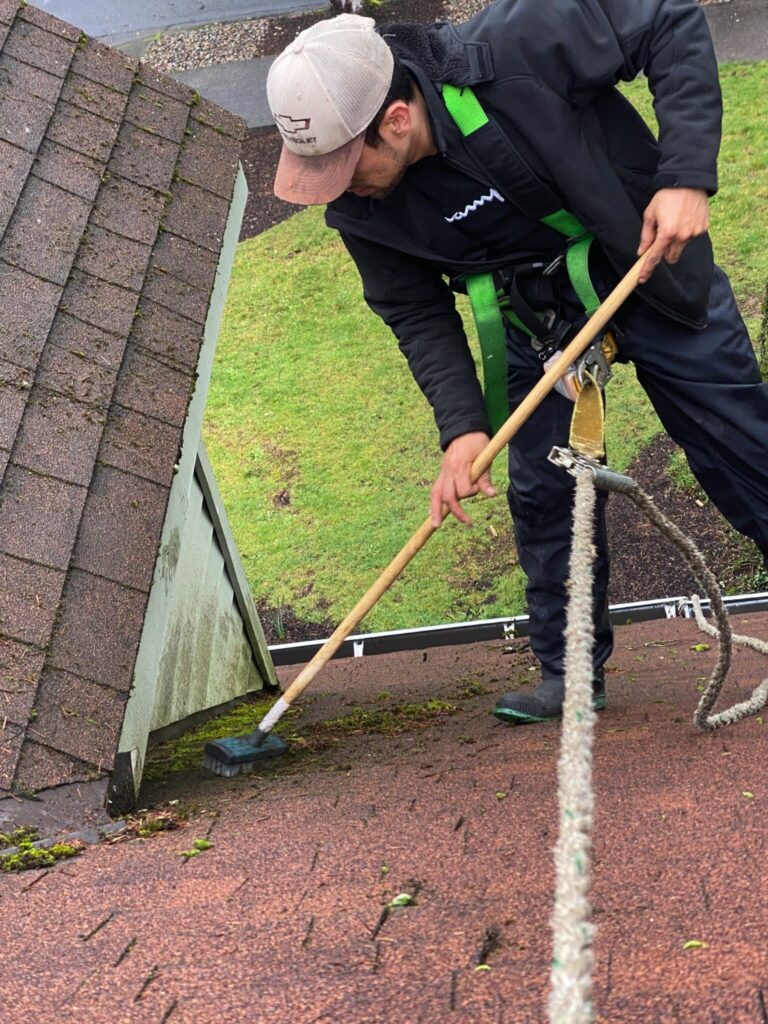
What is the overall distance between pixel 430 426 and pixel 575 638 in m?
7.53

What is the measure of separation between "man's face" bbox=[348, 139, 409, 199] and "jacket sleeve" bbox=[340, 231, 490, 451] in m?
0.31

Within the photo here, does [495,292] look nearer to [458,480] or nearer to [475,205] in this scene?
[475,205]

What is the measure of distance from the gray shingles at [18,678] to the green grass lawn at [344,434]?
4762mm

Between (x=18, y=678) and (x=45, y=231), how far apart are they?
57.9 inches

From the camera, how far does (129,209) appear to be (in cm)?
372

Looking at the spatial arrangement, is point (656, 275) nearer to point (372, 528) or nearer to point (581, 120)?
point (581, 120)

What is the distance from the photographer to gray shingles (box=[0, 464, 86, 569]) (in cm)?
278

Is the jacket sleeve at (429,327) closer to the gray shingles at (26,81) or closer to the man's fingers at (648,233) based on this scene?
the man's fingers at (648,233)

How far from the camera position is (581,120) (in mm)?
2963

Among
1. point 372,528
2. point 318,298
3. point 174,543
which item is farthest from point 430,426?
point 174,543

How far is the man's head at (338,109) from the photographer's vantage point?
2.74 meters

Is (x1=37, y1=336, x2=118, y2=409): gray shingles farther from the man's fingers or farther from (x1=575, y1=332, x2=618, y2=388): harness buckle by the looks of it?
the man's fingers

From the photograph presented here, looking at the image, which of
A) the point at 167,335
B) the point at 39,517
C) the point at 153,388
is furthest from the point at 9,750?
the point at 167,335

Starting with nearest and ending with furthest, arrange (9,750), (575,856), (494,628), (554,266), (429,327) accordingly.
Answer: (575,856), (9,750), (554,266), (429,327), (494,628)
